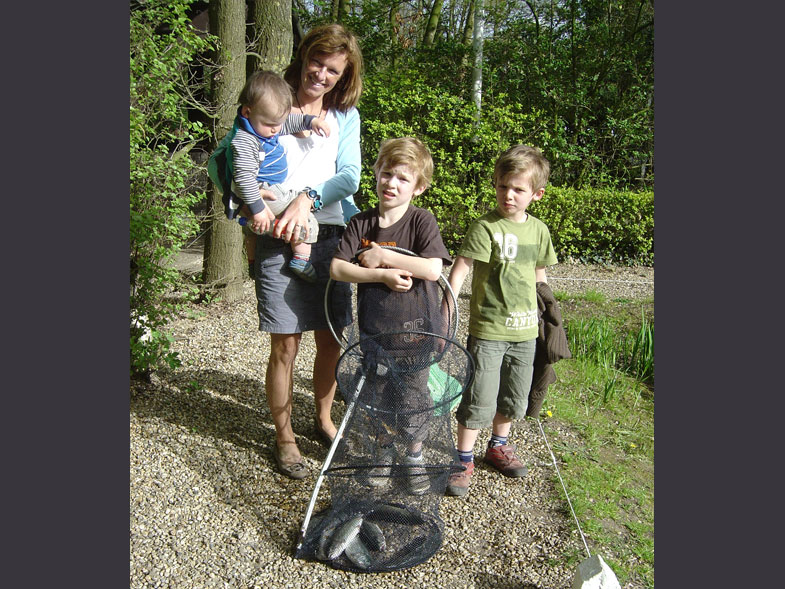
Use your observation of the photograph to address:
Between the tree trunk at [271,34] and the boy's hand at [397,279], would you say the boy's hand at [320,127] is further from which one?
the tree trunk at [271,34]

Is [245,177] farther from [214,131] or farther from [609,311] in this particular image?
[609,311]

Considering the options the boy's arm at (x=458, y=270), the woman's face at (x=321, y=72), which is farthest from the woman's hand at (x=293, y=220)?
the boy's arm at (x=458, y=270)

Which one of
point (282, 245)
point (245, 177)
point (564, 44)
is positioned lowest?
point (282, 245)

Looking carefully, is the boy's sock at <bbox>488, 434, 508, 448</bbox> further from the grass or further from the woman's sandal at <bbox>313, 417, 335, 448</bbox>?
the woman's sandal at <bbox>313, 417, 335, 448</bbox>

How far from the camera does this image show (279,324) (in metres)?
2.90

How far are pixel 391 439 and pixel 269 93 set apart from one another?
147cm

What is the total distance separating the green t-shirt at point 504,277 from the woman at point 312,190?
0.60 m

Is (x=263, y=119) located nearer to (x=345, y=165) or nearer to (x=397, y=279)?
(x=345, y=165)

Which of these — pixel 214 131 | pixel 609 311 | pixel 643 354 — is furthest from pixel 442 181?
pixel 643 354

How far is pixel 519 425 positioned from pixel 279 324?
1668mm

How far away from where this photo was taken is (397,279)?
8.22 ft

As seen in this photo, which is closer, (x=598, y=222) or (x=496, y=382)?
(x=496, y=382)

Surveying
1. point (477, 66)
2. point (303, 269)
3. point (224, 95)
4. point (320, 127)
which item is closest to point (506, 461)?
point (303, 269)

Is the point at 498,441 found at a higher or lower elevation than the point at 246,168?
lower
